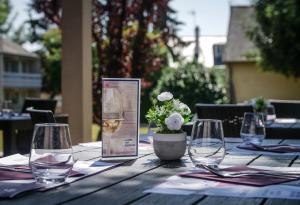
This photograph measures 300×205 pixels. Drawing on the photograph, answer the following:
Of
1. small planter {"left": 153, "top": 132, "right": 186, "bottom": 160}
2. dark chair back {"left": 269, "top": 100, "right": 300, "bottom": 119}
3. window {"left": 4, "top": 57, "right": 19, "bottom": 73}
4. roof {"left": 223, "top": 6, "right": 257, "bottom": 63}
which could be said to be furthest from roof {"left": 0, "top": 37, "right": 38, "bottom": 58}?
small planter {"left": 153, "top": 132, "right": 186, "bottom": 160}

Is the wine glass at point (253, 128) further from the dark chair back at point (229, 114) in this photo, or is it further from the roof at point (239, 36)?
the roof at point (239, 36)

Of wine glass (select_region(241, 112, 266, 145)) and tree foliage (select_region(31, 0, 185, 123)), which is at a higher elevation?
tree foliage (select_region(31, 0, 185, 123))

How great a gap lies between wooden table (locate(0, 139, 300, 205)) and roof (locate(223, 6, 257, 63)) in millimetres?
19195

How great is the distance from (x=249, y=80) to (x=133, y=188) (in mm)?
21114

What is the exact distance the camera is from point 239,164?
Answer: 200 cm

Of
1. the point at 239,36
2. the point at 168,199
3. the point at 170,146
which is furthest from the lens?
the point at 239,36

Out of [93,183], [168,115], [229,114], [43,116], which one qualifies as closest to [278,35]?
[229,114]

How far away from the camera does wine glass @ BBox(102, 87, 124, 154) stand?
213cm

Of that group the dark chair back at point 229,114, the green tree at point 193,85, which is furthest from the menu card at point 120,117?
the green tree at point 193,85

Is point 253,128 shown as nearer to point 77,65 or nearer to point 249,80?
point 77,65

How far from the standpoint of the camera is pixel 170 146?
2111mm

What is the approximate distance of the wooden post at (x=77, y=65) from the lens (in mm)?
5586

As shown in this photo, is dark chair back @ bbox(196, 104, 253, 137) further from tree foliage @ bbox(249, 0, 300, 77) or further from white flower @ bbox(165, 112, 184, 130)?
tree foliage @ bbox(249, 0, 300, 77)

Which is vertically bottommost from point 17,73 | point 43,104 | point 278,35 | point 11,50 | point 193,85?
point 43,104
